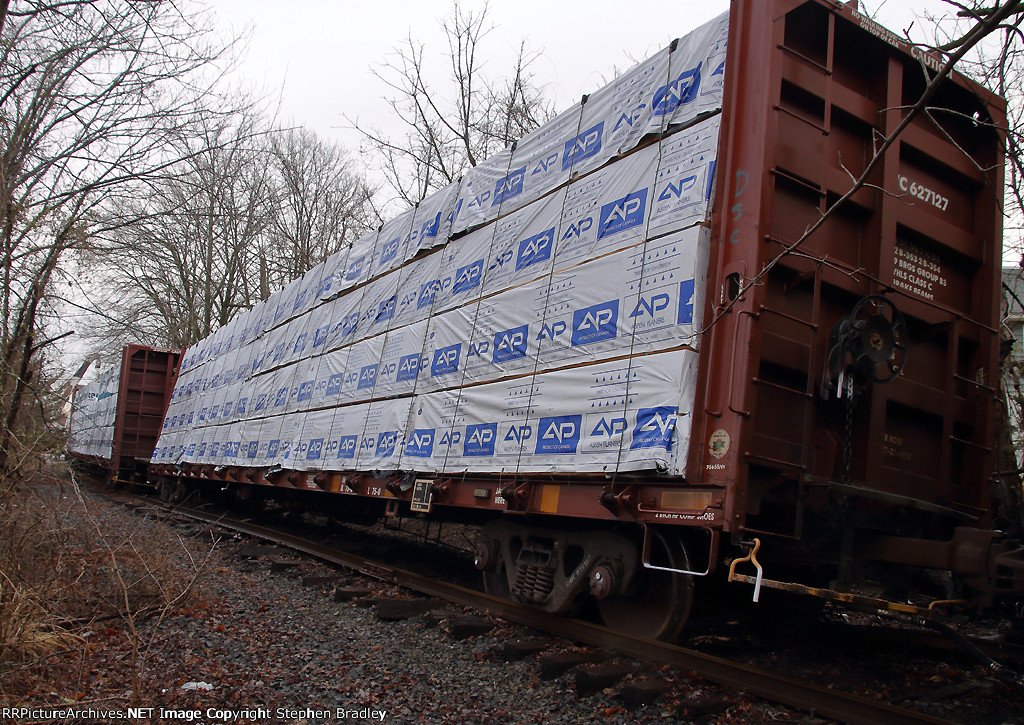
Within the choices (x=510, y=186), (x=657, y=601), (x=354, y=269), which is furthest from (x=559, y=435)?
(x=354, y=269)

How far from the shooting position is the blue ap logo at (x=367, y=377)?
863cm

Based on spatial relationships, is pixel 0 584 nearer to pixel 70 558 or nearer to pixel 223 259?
pixel 70 558

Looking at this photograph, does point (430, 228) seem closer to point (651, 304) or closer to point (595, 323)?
point (595, 323)

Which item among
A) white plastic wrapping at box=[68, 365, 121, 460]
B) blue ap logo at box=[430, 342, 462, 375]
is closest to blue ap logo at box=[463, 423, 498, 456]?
blue ap logo at box=[430, 342, 462, 375]

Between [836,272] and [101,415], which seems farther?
[101,415]

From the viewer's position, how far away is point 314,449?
9523 mm

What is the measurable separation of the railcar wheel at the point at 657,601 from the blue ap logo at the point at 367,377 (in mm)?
4281

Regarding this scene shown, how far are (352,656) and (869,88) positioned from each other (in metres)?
5.64

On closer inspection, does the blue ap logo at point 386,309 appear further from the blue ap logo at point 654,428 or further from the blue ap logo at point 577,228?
the blue ap logo at point 654,428

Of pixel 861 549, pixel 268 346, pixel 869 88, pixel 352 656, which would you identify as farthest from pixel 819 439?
pixel 268 346

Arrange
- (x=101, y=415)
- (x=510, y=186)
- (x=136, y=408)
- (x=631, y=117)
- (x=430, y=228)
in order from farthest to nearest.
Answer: (x=101, y=415) < (x=136, y=408) < (x=430, y=228) < (x=510, y=186) < (x=631, y=117)

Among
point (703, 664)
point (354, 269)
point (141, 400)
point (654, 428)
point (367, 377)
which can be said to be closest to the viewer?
point (703, 664)

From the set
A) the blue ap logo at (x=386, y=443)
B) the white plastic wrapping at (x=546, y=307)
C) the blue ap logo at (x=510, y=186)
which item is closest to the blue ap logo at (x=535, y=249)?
the white plastic wrapping at (x=546, y=307)

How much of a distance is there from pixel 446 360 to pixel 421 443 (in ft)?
2.92
